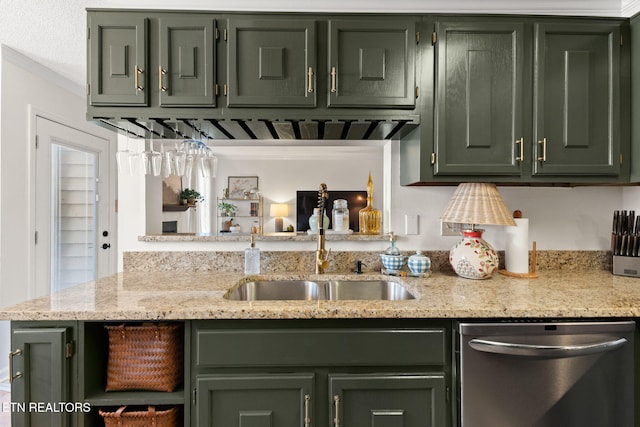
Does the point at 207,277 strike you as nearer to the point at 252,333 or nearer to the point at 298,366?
the point at 252,333

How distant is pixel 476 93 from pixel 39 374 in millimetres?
2176

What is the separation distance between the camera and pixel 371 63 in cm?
164

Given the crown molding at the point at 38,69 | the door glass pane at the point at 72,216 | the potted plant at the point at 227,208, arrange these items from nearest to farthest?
the crown molding at the point at 38,69 < the door glass pane at the point at 72,216 < the potted plant at the point at 227,208

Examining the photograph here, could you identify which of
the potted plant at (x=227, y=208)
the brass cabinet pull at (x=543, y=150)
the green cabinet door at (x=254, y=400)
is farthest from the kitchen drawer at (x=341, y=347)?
the potted plant at (x=227, y=208)

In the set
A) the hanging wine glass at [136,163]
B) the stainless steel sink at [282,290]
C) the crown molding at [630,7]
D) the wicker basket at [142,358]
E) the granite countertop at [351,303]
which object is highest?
the crown molding at [630,7]

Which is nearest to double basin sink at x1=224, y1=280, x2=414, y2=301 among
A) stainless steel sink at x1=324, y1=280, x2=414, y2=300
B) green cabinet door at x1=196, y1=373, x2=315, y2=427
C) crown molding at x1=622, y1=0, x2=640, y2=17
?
stainless steel sink at x1=324, y1=280, x2=414, y2=300

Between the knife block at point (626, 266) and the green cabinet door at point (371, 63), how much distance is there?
4.81ft

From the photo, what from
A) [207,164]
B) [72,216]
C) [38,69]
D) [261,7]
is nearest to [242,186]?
[72,216]

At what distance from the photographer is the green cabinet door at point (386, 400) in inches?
50.4

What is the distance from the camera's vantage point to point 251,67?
1631 mm

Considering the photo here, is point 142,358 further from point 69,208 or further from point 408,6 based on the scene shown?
point 69,208

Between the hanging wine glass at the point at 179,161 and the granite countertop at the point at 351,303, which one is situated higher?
Answer: the hanging wine glass at the point at 179,161

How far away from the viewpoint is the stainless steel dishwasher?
1267mm

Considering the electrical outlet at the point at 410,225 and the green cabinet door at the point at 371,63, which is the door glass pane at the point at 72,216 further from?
the electrical outlet at the point at 410,225
